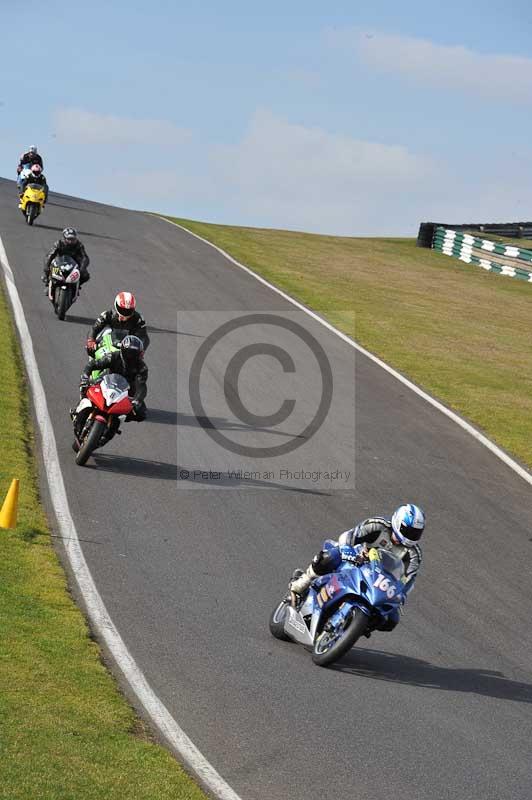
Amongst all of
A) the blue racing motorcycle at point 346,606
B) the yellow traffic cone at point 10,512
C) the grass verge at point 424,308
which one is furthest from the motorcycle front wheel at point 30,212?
the blue racing motorcycle at point 346,606

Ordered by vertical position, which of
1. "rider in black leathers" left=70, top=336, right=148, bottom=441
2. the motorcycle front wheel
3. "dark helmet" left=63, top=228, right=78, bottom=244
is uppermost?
the motorcycle front wheel

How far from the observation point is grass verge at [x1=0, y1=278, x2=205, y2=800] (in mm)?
6875

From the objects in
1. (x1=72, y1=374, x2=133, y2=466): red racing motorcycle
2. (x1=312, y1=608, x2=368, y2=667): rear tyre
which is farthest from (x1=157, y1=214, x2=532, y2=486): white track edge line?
(x1=312, y1=608, x2=368, y2=667): rear tyre

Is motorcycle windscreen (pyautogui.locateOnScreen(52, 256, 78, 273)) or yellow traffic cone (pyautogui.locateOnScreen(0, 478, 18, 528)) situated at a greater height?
motorcycle windscreen (pyautogui.locateOnScreen(52, 256, 78, 273))

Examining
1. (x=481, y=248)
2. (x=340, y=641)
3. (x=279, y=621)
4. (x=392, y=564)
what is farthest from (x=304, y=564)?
(x=481, y=248)

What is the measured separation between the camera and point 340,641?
9711 millimetres

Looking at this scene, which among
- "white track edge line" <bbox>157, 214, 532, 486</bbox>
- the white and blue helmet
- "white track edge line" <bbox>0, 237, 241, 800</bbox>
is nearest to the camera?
"white track edge line" <bbox>0, 237, 241, 800</bbox>

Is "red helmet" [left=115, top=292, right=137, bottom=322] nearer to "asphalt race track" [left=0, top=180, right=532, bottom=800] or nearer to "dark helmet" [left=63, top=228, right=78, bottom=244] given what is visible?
"asphalt race track" [left=0, top=180, right=532, bottom=800]

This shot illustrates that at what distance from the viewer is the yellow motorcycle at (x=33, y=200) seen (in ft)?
116

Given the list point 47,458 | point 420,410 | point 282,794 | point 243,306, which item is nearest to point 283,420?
point 420,410

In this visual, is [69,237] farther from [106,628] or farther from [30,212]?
[106,628]

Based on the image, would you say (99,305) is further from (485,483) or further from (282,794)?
(282,794)

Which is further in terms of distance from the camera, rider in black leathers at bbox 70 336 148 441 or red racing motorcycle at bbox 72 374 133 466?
rider in black leathers at bbox 70 336 148 441

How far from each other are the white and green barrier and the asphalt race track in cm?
2335
